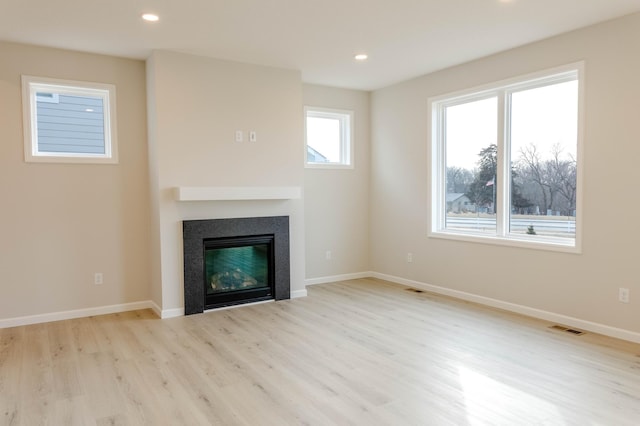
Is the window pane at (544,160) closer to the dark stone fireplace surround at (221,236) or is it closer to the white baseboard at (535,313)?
the white baseboard at (535,313)

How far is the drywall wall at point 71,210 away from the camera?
4.08m

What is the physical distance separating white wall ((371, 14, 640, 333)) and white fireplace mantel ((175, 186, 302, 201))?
1.72m

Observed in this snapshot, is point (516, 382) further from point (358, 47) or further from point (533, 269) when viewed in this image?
point (358, 47)

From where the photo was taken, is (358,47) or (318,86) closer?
(358,47)

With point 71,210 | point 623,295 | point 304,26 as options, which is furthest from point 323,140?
point 623,295

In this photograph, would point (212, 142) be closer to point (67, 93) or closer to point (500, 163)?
point (67, 93)

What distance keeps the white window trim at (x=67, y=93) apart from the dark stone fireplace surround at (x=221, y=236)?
1156mm

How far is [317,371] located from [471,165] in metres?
3.14

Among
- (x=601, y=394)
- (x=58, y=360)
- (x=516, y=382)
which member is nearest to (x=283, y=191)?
(x=58, y=360)

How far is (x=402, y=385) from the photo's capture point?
9.03ft

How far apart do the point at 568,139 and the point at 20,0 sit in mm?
4627

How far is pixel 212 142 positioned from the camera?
4574 mm

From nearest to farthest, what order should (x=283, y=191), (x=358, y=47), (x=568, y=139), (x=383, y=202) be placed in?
1. (x=568, y=139)
2. (x=358, y=47)
3. (x=283, y=191)
4. (x=383, y=202)

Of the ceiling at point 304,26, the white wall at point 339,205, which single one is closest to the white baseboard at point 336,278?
the white wall at point 339,205
